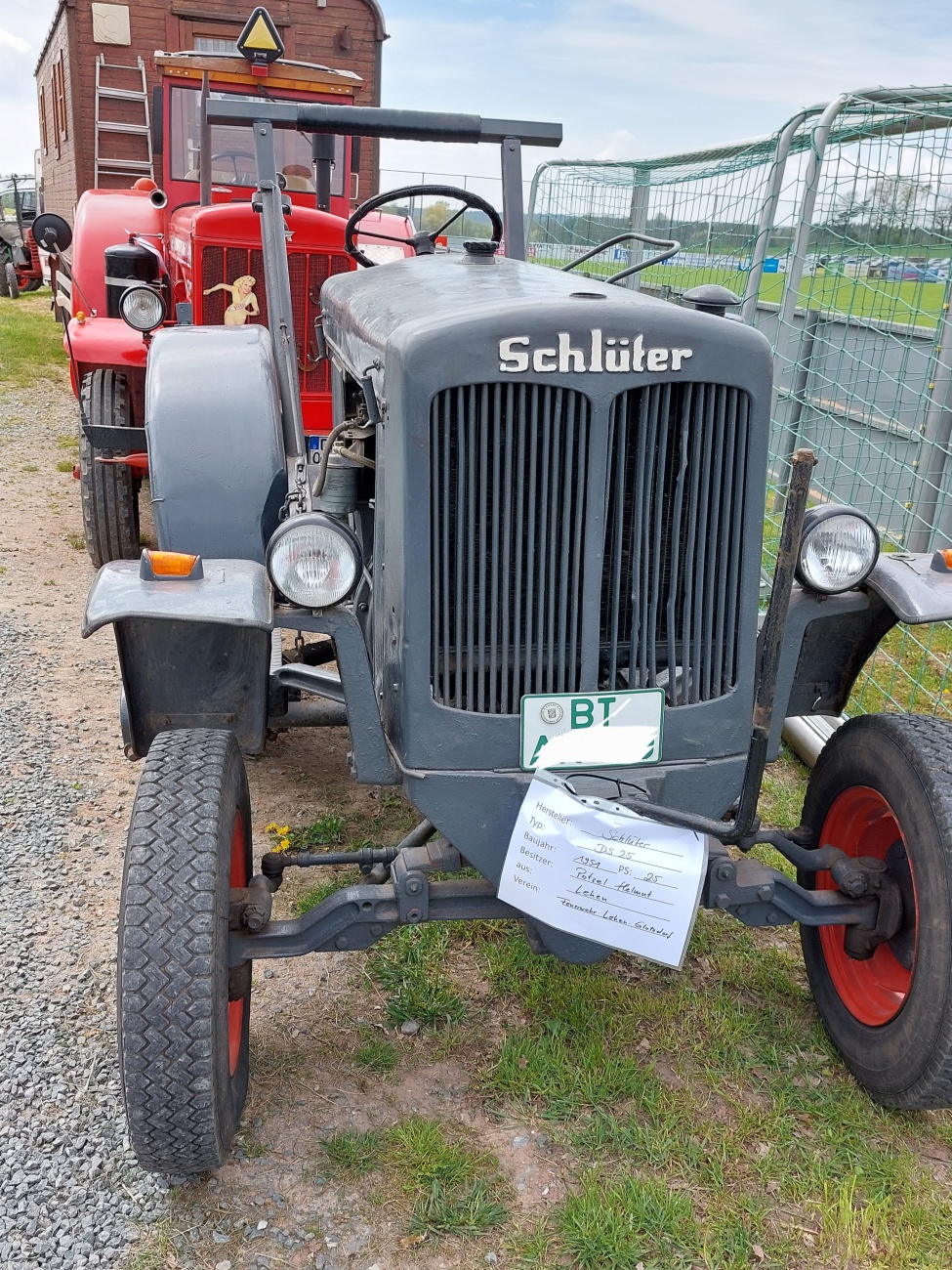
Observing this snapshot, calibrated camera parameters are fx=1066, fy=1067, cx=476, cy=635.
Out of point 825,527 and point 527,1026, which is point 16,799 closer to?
point 527,1026

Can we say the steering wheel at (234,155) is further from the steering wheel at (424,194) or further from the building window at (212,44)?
the building window at (212,44)

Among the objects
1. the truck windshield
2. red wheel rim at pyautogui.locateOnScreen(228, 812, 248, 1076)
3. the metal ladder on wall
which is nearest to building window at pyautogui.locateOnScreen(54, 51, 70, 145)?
the metal ladder on wall

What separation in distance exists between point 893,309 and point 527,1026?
449 cm

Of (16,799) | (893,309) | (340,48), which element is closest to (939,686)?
(893,309)

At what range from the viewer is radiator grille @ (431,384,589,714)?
1961mm

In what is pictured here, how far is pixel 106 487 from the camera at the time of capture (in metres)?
5.20

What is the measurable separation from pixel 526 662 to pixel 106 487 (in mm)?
3734

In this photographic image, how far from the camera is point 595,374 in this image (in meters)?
1.94

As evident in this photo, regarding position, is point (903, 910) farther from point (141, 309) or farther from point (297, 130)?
point (141, 309)

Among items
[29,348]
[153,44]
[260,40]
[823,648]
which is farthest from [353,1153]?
[29,348]

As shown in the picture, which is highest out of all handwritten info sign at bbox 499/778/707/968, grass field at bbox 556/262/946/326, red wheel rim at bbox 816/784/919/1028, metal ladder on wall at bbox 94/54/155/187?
metal ladder on wall at bbox 94/54/155/187

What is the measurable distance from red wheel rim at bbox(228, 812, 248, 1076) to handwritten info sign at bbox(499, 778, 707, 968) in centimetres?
69

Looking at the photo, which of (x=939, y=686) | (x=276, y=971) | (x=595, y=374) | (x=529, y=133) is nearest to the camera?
(x=595, y=374)

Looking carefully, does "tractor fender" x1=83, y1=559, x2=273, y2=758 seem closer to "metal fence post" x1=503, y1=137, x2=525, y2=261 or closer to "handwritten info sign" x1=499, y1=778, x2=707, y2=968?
"handwritten info sign" x1=499, y1=778, x2=707, y2=968
